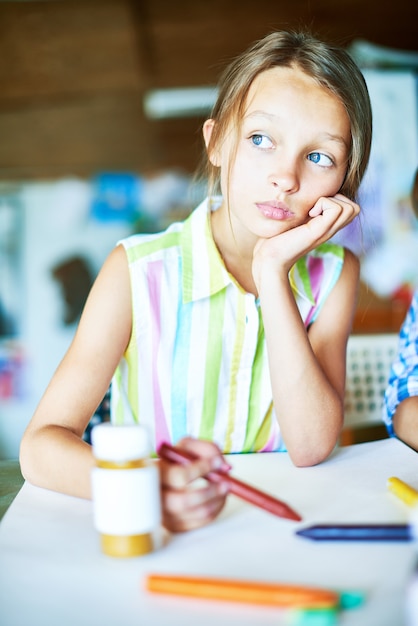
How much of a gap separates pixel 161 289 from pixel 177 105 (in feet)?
8.51

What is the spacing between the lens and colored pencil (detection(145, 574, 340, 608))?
1.66 ft

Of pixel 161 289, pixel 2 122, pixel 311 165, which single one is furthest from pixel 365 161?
pixel 2 122

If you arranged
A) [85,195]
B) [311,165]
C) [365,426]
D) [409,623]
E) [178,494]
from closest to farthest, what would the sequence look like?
[409,623], [178,494], [311,165], [365,426], [85,195]

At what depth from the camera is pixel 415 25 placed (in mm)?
3594

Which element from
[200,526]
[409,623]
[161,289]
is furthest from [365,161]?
[409,623]

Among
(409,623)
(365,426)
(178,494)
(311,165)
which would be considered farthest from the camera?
(365,426)

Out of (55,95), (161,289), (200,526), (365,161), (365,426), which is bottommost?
(365,426)

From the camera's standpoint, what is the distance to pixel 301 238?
1.03 metres

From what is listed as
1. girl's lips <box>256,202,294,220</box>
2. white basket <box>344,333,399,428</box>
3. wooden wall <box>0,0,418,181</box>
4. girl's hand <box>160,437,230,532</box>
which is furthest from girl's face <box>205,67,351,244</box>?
wooden wall <box>0,0,418,181</box>

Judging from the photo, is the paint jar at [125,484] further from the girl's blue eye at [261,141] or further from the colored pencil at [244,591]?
the girl's blue eye at [261,141]

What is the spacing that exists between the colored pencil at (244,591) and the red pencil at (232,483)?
10cm

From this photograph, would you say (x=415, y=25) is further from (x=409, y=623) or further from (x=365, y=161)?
(x=409, y=623)

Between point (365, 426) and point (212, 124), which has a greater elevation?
point (212, 124)

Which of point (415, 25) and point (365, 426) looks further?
point (415, 25)
